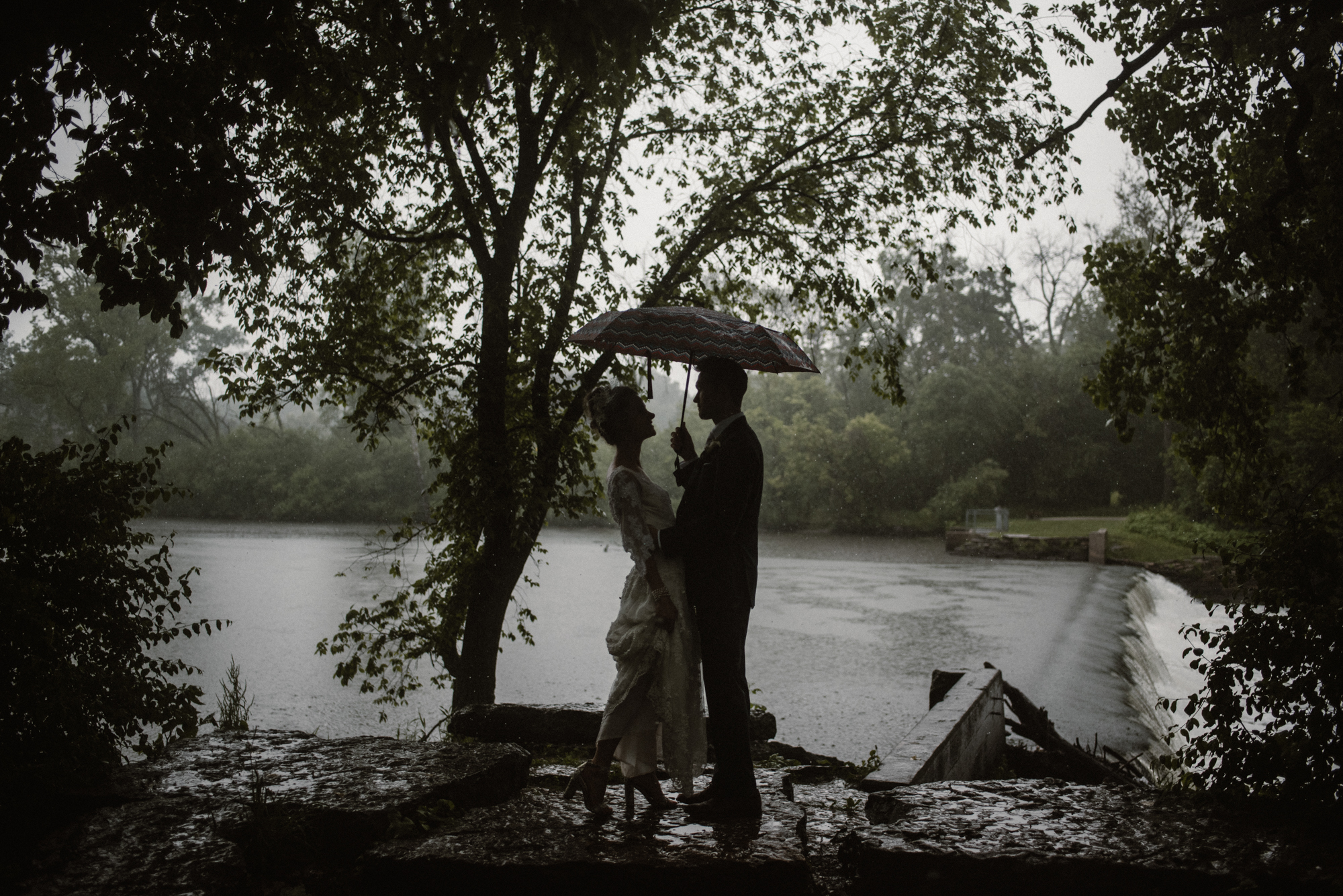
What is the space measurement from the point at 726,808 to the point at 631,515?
1.29 m

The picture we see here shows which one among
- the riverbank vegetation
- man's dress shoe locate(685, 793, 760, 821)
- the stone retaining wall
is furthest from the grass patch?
man's dress shoe locate(685, 793, 760, 821)

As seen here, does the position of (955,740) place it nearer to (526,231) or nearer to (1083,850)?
(1083,850)

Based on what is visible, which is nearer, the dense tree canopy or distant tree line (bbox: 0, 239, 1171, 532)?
the dense tree canopy

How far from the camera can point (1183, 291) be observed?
26.3ft

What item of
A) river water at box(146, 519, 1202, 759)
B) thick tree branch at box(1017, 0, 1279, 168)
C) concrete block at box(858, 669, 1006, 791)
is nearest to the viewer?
concrete block at box(858, 669, 1006, 791)

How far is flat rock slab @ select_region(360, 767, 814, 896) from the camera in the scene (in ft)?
10.6

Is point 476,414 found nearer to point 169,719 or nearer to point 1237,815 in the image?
point 169,719

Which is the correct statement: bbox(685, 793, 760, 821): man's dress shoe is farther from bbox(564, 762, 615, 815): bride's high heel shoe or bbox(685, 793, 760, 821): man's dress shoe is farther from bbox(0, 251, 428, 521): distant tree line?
bbox(0, 251, 428, 521): distant tree line

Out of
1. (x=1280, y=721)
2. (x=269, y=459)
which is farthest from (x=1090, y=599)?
(x=269, y=459)

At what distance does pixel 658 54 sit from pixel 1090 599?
19.4 meters

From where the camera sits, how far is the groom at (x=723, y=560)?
377 centimetres

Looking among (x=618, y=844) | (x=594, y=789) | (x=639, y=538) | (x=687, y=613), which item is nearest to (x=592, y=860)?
(x=618, y=844)

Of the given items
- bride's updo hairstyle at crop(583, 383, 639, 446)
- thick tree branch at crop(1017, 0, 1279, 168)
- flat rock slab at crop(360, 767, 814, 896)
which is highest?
thick tree branch at crop(1017, 0, 1279, 168)

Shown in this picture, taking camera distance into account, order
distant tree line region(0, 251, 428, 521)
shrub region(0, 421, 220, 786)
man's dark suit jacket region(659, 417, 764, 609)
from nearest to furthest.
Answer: man's dark suit jacket region(659, 417, 764, 609), shrub region(0, 421, 220, 786), distant tree line region(0, 251, 428, 521)
